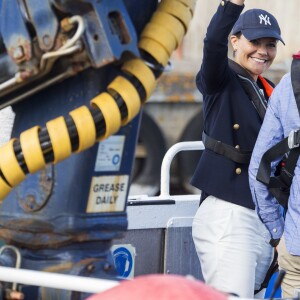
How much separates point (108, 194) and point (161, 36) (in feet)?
1.81

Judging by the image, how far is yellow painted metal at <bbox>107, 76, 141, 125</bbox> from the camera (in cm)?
290

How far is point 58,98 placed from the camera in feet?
10.2

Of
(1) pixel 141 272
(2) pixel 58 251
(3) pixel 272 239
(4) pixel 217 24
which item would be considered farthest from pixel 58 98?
(1) pixel 141 272

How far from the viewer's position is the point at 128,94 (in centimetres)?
290

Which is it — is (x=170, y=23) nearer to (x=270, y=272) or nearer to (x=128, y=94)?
(x=128, y=94)

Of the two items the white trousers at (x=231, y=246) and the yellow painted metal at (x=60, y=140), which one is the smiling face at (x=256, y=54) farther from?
the yellow painted metal at (x=60, y=140)

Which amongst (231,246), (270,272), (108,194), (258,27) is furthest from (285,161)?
(108,194)

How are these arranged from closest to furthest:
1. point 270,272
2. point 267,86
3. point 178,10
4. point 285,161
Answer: point 178,10, point 285,161, point 270,272, point 267,86

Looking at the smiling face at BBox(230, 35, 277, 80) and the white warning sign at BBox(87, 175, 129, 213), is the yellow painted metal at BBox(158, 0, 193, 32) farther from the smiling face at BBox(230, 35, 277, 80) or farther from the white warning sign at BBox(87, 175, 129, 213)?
the smiling face at BBox(230, 35, 277, 80)

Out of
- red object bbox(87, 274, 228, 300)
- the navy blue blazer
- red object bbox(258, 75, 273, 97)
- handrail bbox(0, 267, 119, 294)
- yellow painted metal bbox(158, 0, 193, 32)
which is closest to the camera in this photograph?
red object bbox(87, 274, 228, 300)

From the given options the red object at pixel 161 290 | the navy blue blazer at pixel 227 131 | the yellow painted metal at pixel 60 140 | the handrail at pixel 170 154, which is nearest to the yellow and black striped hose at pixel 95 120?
the yellow painted metal at pixel 60 140

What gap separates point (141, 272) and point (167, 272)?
0.14 metres

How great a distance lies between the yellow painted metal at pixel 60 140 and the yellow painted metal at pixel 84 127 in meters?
0.03

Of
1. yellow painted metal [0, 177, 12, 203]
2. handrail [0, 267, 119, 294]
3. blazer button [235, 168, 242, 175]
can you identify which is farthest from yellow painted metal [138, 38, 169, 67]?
blazer button [235, 168, 242, 175]
